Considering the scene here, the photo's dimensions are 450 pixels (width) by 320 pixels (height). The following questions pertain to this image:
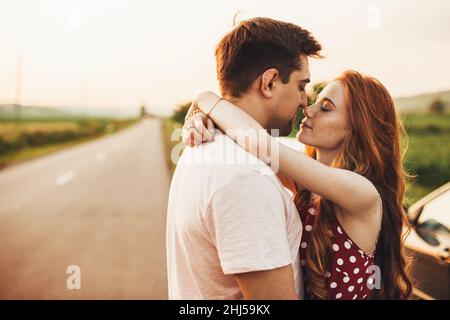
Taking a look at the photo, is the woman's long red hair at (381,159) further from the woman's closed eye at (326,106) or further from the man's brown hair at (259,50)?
the man's brown hair at (259,50)

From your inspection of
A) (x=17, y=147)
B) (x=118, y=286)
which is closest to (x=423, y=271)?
(x=118, y=286)

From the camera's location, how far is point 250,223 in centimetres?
142

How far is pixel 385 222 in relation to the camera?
225 cm

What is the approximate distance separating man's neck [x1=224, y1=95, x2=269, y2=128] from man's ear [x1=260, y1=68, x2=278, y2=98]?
0.06 m

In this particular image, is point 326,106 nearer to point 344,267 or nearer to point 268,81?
point 268,81

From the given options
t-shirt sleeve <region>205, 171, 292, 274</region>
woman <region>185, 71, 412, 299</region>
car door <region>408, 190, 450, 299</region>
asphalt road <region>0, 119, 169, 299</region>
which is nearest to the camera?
t-shirt sleeve <region>205, 171, 292, 274</region>

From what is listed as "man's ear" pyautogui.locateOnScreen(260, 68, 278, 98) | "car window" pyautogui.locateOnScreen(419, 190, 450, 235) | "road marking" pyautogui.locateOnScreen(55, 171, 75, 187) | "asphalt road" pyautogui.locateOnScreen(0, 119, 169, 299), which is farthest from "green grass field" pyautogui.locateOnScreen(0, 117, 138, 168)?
"man's ear" pyautogui.locateOnScreen(260, 68, 278, 98)

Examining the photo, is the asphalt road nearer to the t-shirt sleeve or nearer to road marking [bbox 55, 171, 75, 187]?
road marking [bbox 55, 171, 75, 187]

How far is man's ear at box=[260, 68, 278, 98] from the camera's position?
186 centimetres

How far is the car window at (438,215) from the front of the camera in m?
3.13

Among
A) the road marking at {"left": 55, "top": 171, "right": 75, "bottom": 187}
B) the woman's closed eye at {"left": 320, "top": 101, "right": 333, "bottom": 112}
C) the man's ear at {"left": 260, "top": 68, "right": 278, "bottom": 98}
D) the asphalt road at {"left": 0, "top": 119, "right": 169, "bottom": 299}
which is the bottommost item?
the road marking at {"left": 55, "top": 171, "right": 75, "bottom": 187}

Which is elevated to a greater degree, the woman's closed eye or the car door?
the woman's closed eye

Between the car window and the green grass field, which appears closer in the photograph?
the car window
